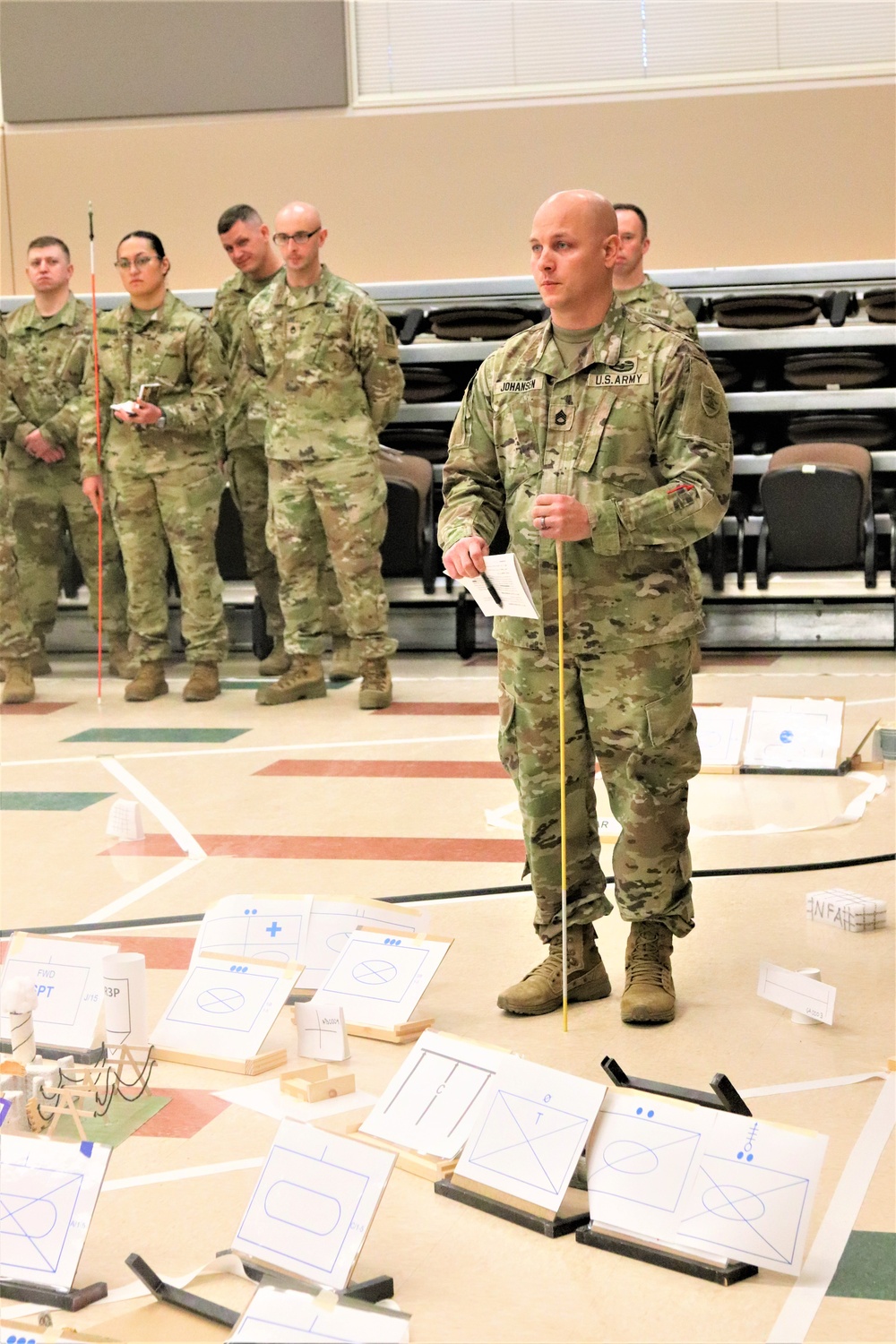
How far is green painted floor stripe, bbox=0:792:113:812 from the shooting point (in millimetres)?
5297

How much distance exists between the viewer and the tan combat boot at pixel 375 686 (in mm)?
6930

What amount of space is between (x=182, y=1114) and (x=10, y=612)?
508 centimetres

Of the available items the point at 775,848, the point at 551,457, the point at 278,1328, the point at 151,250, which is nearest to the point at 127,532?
A: the point at 151,250

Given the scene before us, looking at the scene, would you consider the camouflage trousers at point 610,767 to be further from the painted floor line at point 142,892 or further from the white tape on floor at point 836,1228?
the painted floor line at point 142,892

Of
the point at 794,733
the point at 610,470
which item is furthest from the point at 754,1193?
the point at 794,733

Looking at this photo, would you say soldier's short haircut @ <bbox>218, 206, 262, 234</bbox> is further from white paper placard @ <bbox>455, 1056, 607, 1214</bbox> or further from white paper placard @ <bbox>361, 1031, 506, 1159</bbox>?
white paper placard @ <bbox>455, 1056, 607, 1214</bbox>

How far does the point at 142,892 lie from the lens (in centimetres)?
428

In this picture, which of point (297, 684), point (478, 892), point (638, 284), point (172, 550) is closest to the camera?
point (478, 892)

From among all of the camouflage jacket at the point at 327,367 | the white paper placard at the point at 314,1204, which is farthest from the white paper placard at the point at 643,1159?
the camouflage jacket at the point at 327,367

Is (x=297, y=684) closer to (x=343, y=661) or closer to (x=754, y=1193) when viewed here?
(x=343, y=661)

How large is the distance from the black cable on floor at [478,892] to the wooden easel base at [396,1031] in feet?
1.70

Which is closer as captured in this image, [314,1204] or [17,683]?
[314,1204]

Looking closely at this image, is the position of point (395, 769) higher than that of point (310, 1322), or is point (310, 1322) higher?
point (310, 1322)

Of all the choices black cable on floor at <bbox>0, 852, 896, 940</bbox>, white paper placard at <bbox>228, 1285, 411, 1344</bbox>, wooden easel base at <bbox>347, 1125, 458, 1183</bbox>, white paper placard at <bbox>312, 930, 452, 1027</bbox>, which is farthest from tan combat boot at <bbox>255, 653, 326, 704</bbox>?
white paper placard at <bbox>228, 1285, 411, 1344</bbox>
